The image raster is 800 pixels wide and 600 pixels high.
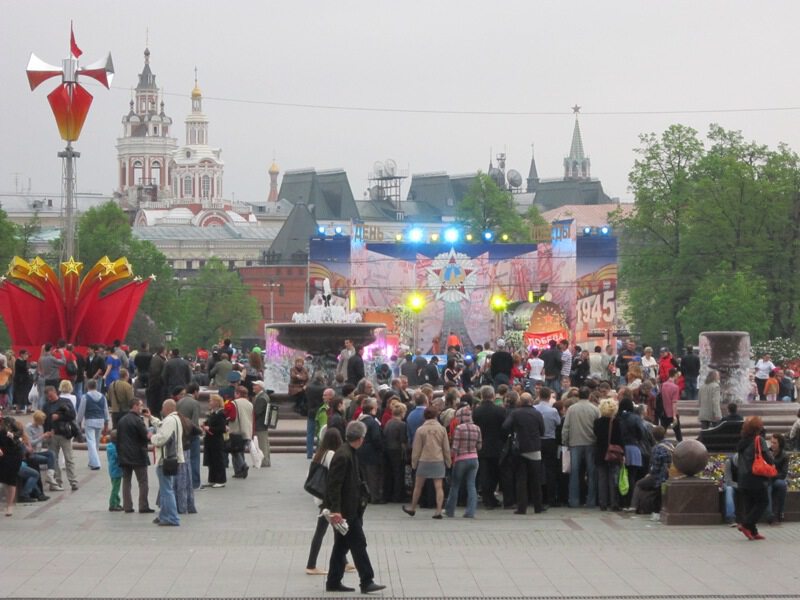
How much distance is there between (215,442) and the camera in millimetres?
23078

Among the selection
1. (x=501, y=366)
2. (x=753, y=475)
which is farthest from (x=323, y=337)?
(x=753, y=475)

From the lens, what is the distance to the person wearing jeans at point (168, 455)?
1933cm

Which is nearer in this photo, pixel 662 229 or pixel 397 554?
pixel 397 554

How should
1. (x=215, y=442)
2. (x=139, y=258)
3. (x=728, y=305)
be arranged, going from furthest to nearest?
(x=139, y=258) < (x=728, y=305) < (x=215, y=442)

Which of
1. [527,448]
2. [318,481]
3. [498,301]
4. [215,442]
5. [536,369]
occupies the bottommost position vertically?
[318,481]

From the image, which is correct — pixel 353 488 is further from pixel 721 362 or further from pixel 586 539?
pixel 721 362

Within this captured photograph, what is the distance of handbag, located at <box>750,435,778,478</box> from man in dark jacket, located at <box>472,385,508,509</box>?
3.46 meters

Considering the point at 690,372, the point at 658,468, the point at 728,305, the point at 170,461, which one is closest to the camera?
the point at 170,461

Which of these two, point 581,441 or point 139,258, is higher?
point 139,258

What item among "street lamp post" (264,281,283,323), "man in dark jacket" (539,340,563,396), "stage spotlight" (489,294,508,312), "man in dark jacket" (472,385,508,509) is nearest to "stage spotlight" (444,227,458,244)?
"stage spotlight" (489,294,508,312)

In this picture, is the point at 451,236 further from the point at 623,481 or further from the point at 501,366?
the point at 623,481

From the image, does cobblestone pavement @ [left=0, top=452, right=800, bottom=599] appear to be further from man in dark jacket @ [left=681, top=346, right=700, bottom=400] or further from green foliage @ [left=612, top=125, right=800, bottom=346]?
green foliage @ [left=612, top=125, right=800, bottom=346]

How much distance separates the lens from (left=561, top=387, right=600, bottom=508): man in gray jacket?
20922 mm

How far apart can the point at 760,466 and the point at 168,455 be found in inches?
244
